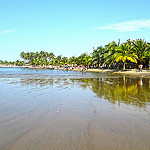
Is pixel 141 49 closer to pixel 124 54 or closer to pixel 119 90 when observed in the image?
pixel 124 54

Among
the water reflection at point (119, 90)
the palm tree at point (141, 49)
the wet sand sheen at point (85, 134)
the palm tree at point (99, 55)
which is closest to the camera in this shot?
the wet sand sheen at point (85, 134)

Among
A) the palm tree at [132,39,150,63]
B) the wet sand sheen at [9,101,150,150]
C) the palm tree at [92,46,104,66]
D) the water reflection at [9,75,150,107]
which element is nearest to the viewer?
the wet sand sheen at [9,101,150,150]

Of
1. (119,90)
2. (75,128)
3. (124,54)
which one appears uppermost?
(124,54)

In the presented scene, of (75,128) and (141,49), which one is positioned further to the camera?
(141,49)

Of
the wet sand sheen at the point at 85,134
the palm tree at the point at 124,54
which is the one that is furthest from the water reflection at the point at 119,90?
the palm tree at the point at 124,54

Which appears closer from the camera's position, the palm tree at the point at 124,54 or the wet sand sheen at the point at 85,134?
the wet sand sheen at the point at 85,134

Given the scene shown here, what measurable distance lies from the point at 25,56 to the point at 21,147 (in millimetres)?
192492

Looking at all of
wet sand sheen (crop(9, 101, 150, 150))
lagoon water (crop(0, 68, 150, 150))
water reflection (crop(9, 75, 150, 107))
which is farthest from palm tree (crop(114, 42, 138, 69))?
wet sand sheen (crop(9, 101, 150, 150))

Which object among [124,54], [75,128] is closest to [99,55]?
[124,54]

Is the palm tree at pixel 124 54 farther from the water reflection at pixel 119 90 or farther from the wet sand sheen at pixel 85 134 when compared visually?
the wet sand sheen at pixel 85 134

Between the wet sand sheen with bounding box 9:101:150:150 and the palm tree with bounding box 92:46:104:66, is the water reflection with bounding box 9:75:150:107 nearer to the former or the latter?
the wet sand sheen with bounding box 9:101:150:150

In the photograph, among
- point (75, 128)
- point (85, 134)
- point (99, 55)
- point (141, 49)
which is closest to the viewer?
point (85, 134)

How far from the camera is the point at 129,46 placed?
48156 mm

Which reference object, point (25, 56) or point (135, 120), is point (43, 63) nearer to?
point (25, 56)
